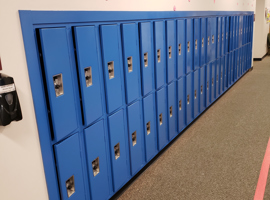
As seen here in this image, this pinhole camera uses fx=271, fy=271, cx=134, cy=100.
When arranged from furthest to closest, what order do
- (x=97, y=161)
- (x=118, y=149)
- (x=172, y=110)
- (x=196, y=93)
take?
(x=196, y=93) → (x=172, y=110) → (x=118, y=149) → (x=97, y=161)

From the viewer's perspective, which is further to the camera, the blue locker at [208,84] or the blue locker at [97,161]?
the blue locker at [208,84]

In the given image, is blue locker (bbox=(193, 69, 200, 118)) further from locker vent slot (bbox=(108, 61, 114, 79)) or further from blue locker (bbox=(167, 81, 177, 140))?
locker vent slot (bbox=(108, 61, 114, 79))

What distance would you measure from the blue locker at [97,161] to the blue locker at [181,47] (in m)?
1.63

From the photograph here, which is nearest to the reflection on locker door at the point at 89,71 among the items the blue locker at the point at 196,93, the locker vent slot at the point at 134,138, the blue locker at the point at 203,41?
the locker vent slot at the point at 134,138

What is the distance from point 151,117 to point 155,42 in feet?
2.59

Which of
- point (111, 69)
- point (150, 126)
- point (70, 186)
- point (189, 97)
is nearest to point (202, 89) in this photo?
point (189, 97)

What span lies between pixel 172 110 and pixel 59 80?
1.91m

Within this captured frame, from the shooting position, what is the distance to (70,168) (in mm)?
1884

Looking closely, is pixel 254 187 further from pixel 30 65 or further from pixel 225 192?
pixel 30 65

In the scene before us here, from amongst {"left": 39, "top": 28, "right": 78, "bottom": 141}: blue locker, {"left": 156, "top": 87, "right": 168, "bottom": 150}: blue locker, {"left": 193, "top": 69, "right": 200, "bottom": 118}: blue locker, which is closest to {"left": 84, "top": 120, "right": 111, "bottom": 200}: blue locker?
{"left": 39, "top": 28, "right": 78, "bottom": 141}: blue locker

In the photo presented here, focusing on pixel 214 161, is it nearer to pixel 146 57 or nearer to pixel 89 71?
pixel 146 57

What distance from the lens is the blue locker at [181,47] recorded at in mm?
3294

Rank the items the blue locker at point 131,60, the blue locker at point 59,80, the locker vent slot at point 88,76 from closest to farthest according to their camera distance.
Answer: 1. the blue locker at point 59,80
2. the locker vent slot at point 88,76
3. the blue locker at point 131,60

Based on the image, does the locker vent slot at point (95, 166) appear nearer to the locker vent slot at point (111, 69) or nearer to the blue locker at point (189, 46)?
the locker vent slot at point (111, 69)
